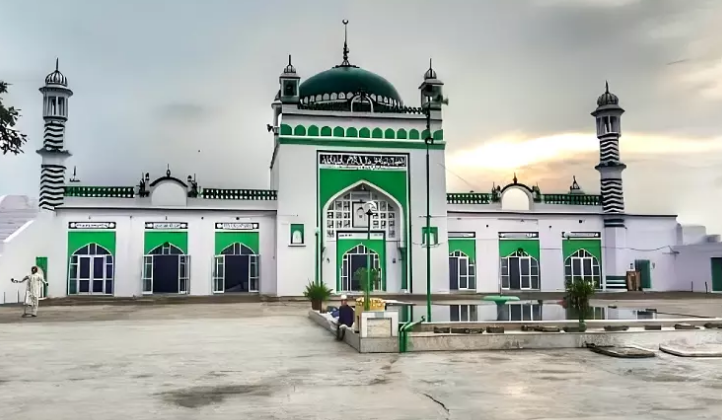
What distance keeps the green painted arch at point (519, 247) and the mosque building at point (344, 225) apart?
→ 4cm

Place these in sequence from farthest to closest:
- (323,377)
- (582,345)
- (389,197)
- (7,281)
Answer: (389,197) → (7,281) → (582,345) → (323,377)

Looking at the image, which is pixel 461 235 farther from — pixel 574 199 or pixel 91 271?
pixel 91 271

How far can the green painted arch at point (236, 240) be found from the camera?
888 inches

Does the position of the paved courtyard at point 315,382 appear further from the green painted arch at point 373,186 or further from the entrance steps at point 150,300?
the green painted arch at point 373,186

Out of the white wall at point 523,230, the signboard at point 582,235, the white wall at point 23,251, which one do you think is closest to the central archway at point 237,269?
the white wall at point 23,251

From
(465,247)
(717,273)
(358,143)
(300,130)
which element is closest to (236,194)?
(300,130)

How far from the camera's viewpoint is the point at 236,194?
23000 mm

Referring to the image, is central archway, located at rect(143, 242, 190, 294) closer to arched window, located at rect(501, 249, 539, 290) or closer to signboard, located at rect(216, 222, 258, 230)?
signboard, located at rect(216, 222, 258, 230)

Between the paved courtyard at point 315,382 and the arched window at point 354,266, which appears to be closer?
the paved courtyard at point 315,382

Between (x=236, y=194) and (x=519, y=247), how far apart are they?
11226 millimetres

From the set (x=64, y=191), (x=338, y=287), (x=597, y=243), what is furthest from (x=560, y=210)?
(x=64, y=191)

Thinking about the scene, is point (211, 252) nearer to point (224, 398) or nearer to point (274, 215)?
point (274, 215)

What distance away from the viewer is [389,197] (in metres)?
23.4

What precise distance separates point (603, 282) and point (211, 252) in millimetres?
15474
